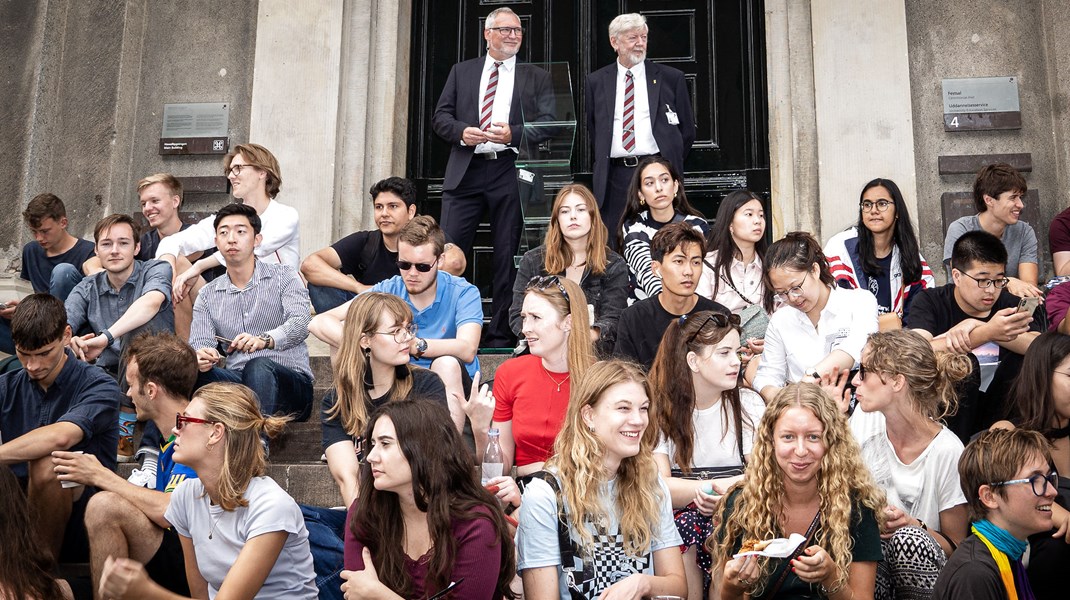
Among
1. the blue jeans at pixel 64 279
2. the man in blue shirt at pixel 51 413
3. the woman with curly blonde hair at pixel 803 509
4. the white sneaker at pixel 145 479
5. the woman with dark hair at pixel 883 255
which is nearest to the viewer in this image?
the woman with curly blonde hair at pixel 803 509

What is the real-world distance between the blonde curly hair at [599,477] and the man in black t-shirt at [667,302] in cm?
162

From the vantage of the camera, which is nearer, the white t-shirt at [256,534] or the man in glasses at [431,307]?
the white t-shirt at [256,534]

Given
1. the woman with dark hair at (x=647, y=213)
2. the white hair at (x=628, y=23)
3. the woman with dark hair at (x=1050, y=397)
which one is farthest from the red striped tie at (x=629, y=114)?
the woman with dark hair at (x=1050, y=397)

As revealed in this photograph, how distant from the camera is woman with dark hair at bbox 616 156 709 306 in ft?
23.4

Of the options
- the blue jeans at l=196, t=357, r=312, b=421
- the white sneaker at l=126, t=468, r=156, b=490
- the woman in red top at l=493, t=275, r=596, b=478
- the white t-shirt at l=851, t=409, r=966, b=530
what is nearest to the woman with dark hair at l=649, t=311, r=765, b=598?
the woman in red top at l=493, t=275, r=596, b=478

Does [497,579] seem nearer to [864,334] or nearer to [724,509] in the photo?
[724,509]

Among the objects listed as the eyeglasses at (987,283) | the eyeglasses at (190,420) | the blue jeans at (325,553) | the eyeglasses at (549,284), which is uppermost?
the eyeglasses at (987,283)

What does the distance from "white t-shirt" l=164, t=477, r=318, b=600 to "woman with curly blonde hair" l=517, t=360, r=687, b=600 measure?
0.84m

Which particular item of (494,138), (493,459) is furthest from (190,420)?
(494,138)

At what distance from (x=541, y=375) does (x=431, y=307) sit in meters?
1.18

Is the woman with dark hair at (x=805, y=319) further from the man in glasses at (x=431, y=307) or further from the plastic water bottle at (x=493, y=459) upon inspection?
the man in glasses at (x=431, y=307)

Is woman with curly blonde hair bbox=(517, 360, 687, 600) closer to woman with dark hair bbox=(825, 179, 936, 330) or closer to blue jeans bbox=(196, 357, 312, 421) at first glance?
blue jeans bbox=(196, 357, 312, 421)

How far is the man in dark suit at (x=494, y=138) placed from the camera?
26.7 ft

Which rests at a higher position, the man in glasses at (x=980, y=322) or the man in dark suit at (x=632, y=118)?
the man in dark suit at (x=632, y=118)
